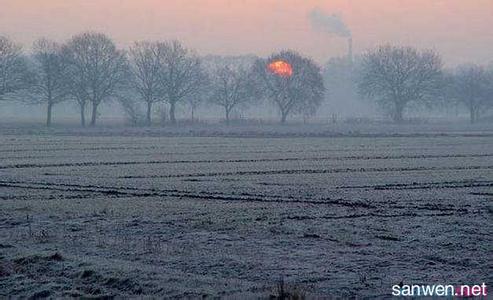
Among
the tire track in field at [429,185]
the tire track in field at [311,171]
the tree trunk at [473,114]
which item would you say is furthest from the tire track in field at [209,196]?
the tree trunk at [473,114]

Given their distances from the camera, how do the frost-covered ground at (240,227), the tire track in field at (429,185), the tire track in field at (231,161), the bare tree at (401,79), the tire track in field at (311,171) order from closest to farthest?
the frost-covered ground at (240,227) → the tire track in field at (429,185) → the tire track in field at (311,171) → the tire track in field at (231,161) → the bare tree at (401,79)

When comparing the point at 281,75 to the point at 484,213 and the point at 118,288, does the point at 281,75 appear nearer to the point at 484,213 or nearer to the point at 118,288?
the point at 484,213

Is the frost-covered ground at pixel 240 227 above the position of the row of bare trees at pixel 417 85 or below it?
below

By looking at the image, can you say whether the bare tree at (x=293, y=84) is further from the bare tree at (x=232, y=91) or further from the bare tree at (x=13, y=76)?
the bare tree at (x=13, y=76)

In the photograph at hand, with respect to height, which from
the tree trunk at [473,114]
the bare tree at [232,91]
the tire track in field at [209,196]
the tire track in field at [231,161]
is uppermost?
the bare tree at [232,91]

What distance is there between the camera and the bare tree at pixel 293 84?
344ft

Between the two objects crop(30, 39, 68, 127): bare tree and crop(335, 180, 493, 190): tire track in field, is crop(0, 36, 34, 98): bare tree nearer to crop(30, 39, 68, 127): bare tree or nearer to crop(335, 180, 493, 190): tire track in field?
crop(30, 39, 68, 127): bare tree

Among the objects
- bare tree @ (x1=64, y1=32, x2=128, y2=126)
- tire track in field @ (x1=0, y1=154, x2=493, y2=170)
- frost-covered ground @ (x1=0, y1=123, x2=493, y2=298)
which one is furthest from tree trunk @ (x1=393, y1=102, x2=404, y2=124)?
frost-covered ground @ (x1=0, y1=123, x2=493, y2=298)

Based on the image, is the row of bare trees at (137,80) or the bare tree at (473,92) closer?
the row of bare trees at (137,80)

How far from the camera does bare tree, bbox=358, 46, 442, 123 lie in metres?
111

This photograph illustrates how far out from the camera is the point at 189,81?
106m

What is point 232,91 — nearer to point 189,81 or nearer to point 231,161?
point 189,81

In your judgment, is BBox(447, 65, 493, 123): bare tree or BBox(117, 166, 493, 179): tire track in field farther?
BBox(447, 65, 493, 123): bare tree

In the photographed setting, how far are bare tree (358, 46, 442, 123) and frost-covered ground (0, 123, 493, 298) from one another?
72148mm
